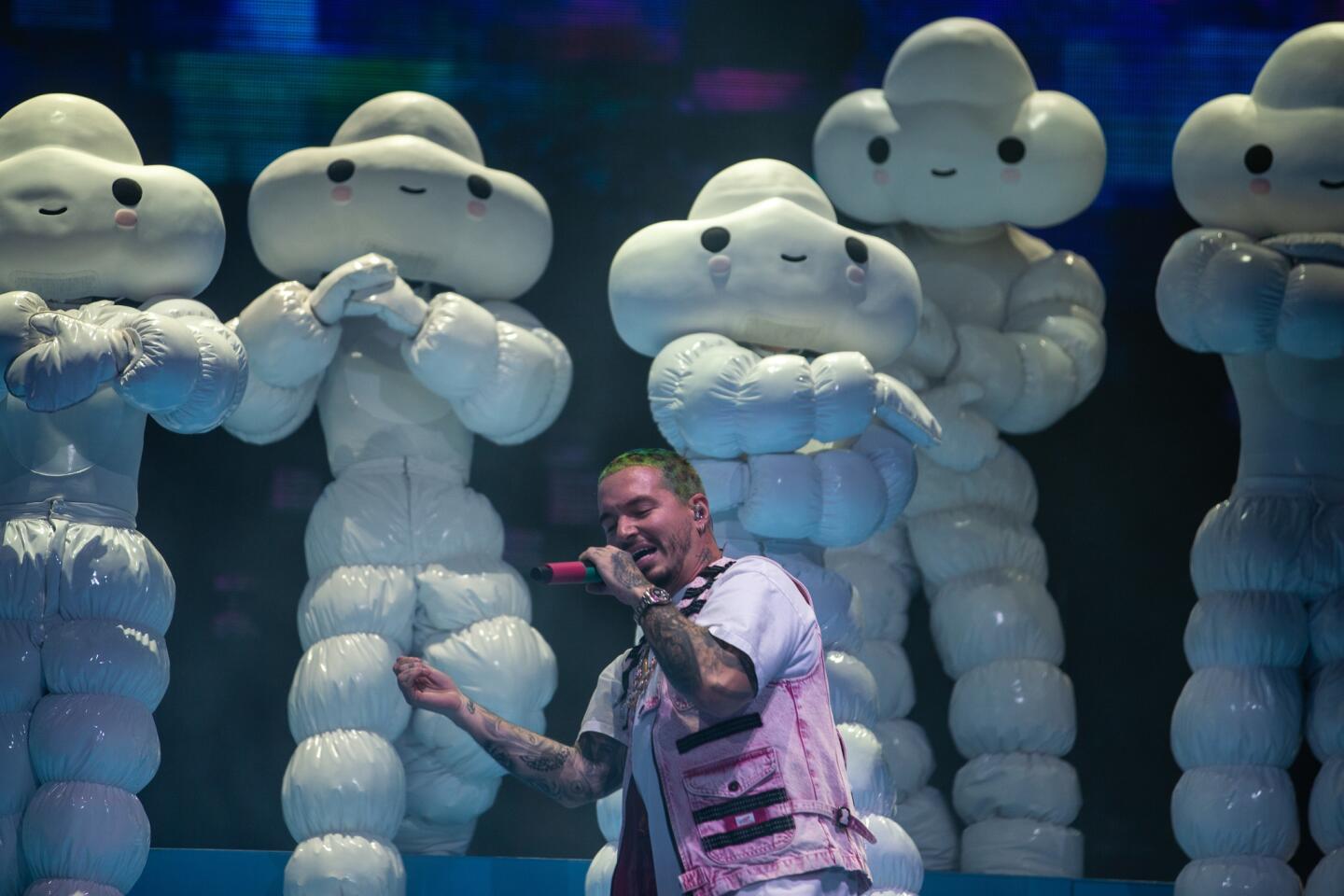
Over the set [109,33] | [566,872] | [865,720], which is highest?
[109,33]

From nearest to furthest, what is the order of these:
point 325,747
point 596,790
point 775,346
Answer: point 596,790, point 325,747, point 775,346

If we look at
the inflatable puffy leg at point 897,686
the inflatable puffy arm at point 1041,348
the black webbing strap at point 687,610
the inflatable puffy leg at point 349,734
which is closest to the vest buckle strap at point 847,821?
the black webbing strap at point 687,610

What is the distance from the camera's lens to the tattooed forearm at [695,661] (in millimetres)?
2312

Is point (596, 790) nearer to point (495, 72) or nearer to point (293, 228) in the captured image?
point (293, 228)

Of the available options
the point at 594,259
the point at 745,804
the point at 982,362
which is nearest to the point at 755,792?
the point at 745,804

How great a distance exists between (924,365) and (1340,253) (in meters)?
1.01

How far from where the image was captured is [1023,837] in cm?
425

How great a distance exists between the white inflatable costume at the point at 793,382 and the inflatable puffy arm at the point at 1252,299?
63 cm

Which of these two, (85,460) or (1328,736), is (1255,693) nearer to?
(1328,736)

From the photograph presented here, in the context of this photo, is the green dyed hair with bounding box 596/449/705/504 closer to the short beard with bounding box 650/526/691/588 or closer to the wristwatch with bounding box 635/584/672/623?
the short beard with bounding box 650/526/691/588

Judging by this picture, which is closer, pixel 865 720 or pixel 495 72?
pixel 865 720

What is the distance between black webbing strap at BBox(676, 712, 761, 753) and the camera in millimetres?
2379

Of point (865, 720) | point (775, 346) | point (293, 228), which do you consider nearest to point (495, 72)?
point (293, 228)

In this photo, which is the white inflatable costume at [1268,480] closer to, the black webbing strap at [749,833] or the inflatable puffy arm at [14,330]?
the black webbing strap at [749,833]
